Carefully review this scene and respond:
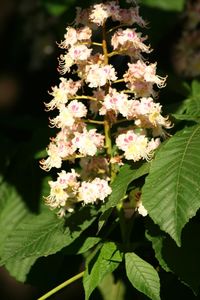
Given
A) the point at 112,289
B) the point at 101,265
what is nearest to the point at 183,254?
the point at 101,265

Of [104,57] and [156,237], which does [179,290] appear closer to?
[156,237]

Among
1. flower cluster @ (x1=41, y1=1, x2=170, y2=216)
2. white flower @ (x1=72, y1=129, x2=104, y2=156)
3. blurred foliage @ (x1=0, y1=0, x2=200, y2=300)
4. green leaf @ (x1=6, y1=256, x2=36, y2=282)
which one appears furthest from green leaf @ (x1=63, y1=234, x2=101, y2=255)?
green leaf @ (x1=6, y1=256, x2=36, y2=282)

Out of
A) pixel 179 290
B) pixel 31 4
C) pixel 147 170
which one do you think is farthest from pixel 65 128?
pixel 31 4

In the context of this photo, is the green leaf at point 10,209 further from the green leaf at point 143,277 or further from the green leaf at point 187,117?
the green leaf at point 187,117

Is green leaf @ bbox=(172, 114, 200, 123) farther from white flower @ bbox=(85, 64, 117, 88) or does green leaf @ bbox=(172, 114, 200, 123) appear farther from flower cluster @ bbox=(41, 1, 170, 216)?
white flower @ bbox=(85, 64, 117, 88)

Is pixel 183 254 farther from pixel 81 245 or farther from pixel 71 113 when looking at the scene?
pixel 71 113

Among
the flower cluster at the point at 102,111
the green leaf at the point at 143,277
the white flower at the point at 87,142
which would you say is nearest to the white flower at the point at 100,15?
the flower cluster at the point at 102,111

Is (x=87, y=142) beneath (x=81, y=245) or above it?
above
